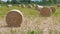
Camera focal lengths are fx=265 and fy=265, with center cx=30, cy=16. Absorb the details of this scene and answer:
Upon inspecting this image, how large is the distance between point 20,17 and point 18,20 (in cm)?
19

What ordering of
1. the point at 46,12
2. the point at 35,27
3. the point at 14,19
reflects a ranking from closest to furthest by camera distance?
the point at 35,27, the point at 14,19, the point at 46,12

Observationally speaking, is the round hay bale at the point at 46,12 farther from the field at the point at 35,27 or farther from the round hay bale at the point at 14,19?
the round hay bale at the point at 14,19

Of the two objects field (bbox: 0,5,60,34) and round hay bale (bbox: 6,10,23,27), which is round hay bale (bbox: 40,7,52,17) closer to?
field (bbox: 0,5,60,34)

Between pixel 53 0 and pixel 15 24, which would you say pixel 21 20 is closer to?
pixel 15 24

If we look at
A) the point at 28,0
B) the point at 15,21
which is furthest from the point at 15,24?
the point at 28,0

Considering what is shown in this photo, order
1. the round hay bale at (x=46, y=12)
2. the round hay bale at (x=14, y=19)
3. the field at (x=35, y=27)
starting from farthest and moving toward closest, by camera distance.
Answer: the round hay bale at (x=46, y=12) < the round hay bale at (x=14, y=19) < the field at (x=35, y=27)

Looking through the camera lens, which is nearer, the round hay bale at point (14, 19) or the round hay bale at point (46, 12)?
the round hay bale at point (14, 19)

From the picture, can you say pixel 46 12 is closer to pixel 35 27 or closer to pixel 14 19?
pixel 14 19

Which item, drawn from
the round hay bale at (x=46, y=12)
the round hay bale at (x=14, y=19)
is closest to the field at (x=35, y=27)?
the round hay bale at (x=14, y=19)

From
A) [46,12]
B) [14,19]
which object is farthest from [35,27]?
[46,12]

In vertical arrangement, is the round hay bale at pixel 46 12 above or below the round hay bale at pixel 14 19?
below

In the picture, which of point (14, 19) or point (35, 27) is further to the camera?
point (14, 19)

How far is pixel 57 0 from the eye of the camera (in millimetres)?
58438

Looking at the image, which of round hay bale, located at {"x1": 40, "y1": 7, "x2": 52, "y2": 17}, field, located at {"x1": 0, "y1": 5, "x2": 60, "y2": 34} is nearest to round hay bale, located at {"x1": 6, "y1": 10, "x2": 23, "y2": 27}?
field, located at {"x1": 0, "y1": 5, "x2": 60, "y2": 34}
